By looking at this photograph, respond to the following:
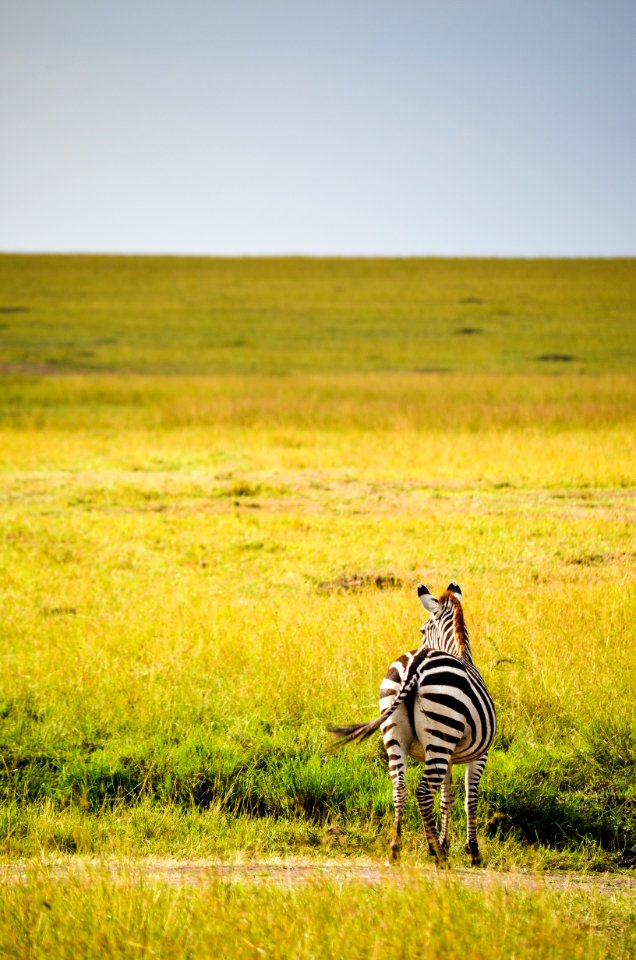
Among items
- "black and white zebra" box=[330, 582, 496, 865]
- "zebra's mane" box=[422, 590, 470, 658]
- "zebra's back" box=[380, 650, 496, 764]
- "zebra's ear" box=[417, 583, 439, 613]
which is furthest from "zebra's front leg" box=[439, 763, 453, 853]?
"zebra's ear" box=[417, 583, 439, 613]

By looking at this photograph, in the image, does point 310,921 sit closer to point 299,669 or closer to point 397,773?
point 397,773

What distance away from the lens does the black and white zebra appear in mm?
4402

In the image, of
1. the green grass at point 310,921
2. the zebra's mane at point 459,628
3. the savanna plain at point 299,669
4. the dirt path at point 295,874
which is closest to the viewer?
the green grass at point 310,921

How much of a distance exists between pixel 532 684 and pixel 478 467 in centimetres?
1080

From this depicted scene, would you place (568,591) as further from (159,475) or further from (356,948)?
(159,475)

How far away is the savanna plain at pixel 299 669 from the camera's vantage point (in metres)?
4.04

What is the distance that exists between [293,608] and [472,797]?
15.1ft

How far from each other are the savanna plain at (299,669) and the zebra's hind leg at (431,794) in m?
0.11

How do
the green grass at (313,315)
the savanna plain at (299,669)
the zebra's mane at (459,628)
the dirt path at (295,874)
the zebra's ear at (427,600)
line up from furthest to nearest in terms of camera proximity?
the green grass at (313,315) < the zebra's ear at (427,600) < the zebra's mane at (459,628) < the dirt path at (295,874) < the savanna plain at (299,669)

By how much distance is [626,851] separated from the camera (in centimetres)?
527

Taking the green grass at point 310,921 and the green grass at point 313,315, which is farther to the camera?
the green grass at point 313,315

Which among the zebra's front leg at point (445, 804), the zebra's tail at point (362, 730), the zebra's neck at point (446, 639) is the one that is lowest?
the zebra's front leg at point (445, 804)

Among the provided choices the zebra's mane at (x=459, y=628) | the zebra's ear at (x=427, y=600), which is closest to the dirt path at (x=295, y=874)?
the zebra's mane at (x=459, y=628)

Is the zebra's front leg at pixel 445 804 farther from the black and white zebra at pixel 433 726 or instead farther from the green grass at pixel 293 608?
the green grass at pixel 293 608
